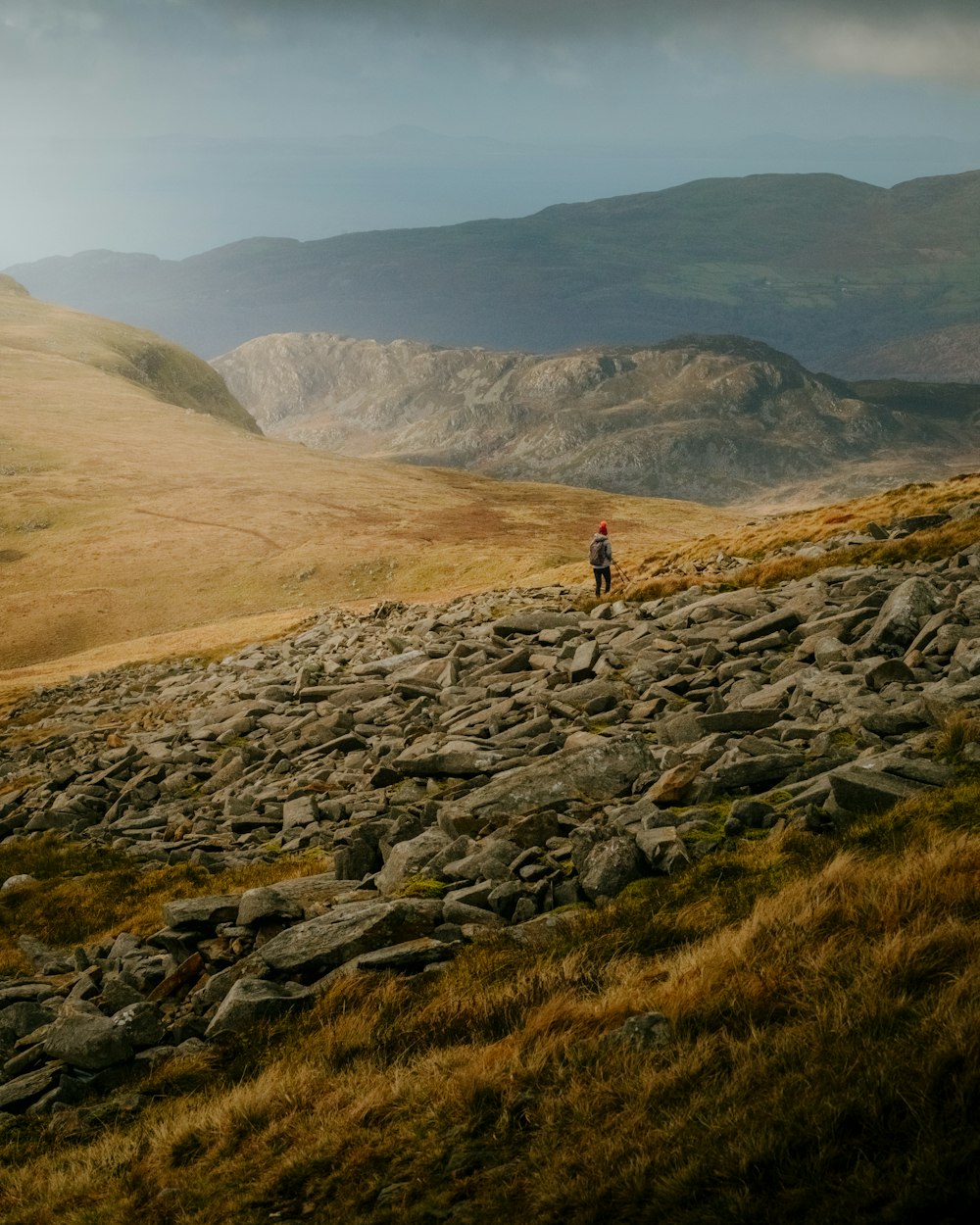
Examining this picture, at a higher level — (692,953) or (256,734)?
(692,953)

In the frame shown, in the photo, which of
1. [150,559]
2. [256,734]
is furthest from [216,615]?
[256,734]

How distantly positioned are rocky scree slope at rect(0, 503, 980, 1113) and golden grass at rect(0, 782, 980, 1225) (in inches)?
29.6

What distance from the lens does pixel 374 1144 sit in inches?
248

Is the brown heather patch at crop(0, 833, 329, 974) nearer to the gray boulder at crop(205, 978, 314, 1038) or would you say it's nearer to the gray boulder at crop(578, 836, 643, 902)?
the gray boulder at crop(205, 978, 314, 1038)

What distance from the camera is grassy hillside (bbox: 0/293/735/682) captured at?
289ft

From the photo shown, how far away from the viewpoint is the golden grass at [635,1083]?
5039 millimetres

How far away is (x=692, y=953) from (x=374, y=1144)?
2970 mm

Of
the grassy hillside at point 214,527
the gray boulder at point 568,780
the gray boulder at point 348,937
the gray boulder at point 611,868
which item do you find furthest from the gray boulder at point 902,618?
the grassy hillside at point 214,527

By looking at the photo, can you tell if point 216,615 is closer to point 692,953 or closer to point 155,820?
point 155,820

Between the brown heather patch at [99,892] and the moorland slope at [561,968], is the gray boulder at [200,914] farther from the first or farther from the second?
the brown heather patch at [99,892]

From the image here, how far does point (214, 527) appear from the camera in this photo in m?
116

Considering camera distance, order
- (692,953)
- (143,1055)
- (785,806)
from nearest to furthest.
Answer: (692,953)
(143,1055)
(785,806)

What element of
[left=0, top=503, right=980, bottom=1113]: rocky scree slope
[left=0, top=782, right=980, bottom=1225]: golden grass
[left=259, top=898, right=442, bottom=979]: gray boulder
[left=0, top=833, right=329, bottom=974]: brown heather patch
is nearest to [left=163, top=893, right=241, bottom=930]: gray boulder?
[left=0, top=503, right=980, bottom=1113]: rocky scree slope

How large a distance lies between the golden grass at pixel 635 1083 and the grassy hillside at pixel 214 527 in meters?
54.6
